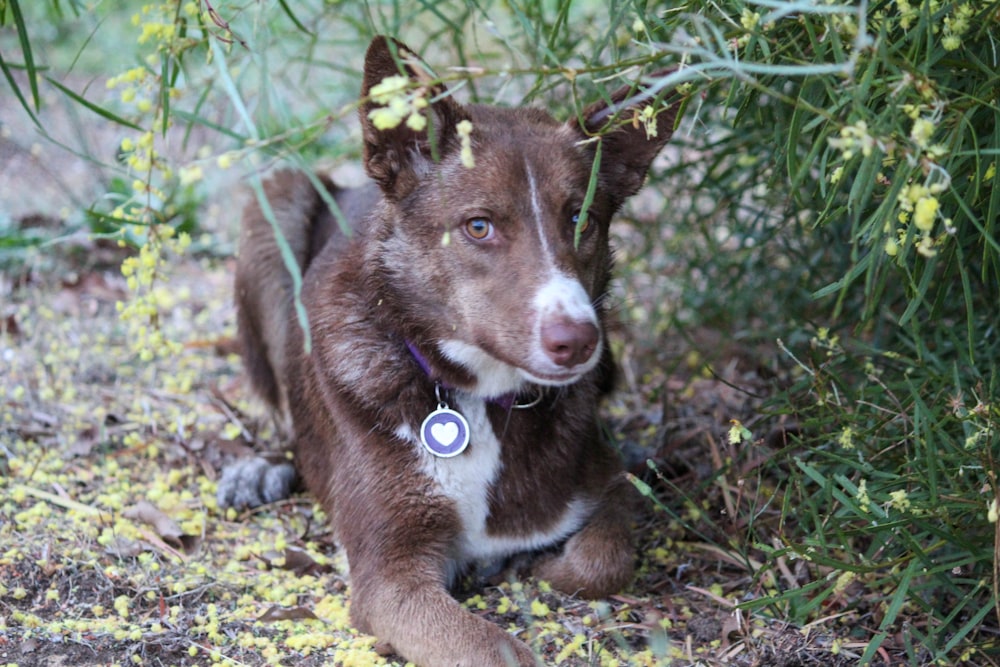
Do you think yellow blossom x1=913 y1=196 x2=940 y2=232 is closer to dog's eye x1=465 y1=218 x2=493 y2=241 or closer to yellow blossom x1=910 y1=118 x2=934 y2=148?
yellow blossom x1=910 y1=118 x2=934 y2=148

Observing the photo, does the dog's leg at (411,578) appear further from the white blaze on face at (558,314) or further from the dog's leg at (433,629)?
the white blaze on face at (558,314)

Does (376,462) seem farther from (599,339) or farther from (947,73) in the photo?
(947,73)

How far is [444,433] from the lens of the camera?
3.17 metres

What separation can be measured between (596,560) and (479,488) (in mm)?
406

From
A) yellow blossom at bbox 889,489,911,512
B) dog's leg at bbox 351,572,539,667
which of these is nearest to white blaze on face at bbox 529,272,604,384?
dog's leg at bbox 351,572,539,667

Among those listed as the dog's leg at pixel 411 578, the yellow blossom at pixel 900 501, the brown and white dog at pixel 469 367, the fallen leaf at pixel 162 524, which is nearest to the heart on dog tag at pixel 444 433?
the brown and white dog at pixel 469 367

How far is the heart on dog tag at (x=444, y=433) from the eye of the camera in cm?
316

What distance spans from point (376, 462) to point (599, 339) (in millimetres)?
803

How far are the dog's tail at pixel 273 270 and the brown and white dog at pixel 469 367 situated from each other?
600 mm

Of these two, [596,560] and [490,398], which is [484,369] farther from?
[596,560]

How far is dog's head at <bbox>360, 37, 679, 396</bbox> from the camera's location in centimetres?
279

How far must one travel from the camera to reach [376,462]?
317 centimetres

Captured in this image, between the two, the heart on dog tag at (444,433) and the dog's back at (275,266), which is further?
the dog's back at (275,266)

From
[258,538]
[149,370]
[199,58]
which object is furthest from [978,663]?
[199,58]
